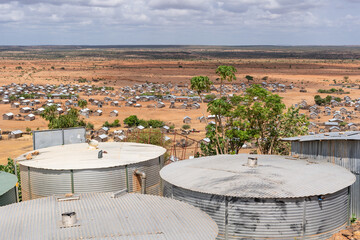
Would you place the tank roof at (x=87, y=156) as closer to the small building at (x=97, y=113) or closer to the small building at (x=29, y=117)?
the small building at (x=29, y=117)

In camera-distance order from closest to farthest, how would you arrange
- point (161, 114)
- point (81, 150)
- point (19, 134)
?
point (81, 150), point (19, 134), point (161, 114)

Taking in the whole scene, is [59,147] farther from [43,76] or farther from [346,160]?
[43,76]

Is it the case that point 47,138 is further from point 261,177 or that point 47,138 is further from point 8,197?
point 261,177

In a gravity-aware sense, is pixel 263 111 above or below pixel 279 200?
above

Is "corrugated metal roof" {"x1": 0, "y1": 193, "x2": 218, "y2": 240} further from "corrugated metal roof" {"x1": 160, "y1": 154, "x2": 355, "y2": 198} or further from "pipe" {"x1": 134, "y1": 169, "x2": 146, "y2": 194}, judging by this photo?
"pipe" {"x1": 134, "y1": 169, "x2": 146, "y2": 194}

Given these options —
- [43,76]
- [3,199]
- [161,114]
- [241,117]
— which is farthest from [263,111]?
[43,76]

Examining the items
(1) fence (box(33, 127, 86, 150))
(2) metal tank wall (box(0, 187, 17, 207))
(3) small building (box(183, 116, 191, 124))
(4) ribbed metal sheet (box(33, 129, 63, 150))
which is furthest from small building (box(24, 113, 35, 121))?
(2) metal tank wall (box(0, 187, 17, 207))

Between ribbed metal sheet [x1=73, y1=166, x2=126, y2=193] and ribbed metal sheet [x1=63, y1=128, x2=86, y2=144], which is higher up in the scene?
ribbed metal sheet [x1=63, y1=128, x2=86, y2=144]

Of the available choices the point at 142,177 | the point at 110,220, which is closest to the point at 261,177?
the point at 142,177
